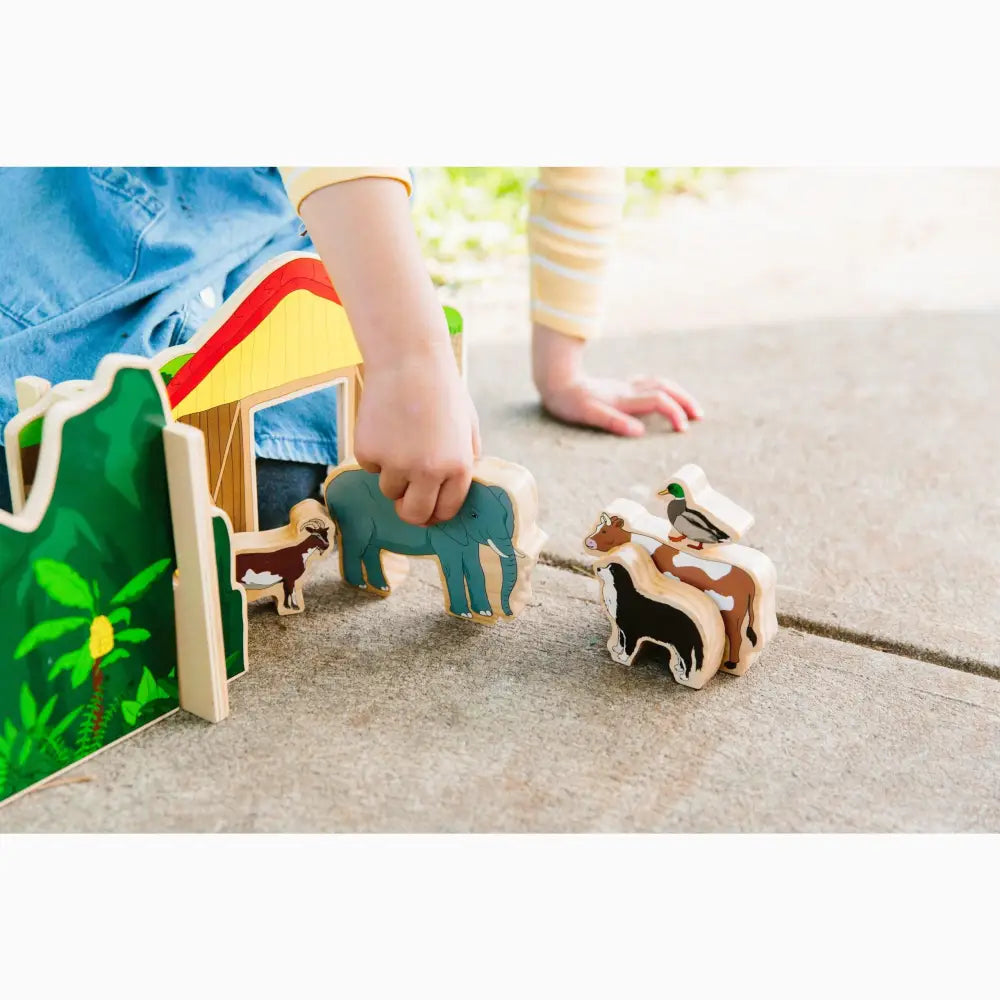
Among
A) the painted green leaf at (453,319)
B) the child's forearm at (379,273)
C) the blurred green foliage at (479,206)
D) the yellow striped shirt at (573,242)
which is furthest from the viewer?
the blurred green foliage at (479,206)

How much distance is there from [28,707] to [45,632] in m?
0.05

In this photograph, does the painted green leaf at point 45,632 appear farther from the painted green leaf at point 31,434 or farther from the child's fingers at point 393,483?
the child's fingers at point 393,483

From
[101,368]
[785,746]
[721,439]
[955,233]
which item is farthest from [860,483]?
[955,233]

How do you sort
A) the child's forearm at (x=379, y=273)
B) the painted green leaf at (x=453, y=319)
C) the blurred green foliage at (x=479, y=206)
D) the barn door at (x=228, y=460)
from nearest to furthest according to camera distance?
the child's forearm at (x=379, y=273), the barn door at (x=228, y=460), the painted green leaf at (x=453, y=319), the blurred green foliage at (x=479, y=206)

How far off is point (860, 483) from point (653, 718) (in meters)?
0.58

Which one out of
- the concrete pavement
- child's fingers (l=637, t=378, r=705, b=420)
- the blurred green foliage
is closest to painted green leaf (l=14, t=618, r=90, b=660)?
the concrete pavement

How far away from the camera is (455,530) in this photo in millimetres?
949

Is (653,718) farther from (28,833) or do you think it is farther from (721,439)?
(721,439)

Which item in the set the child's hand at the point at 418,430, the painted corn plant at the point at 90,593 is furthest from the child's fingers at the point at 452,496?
the painted corn plant at the point at 90,593

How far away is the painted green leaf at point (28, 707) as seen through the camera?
29.7 inches

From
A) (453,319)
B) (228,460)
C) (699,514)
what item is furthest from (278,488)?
(699,514)

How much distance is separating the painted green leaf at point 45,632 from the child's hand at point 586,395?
818 mm

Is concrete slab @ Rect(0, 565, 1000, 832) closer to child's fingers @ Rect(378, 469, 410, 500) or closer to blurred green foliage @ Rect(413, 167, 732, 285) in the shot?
child's fingers @ Rect(378, 469, 410, 500)

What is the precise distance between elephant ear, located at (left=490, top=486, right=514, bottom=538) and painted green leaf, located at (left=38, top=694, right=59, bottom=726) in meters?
0.37
